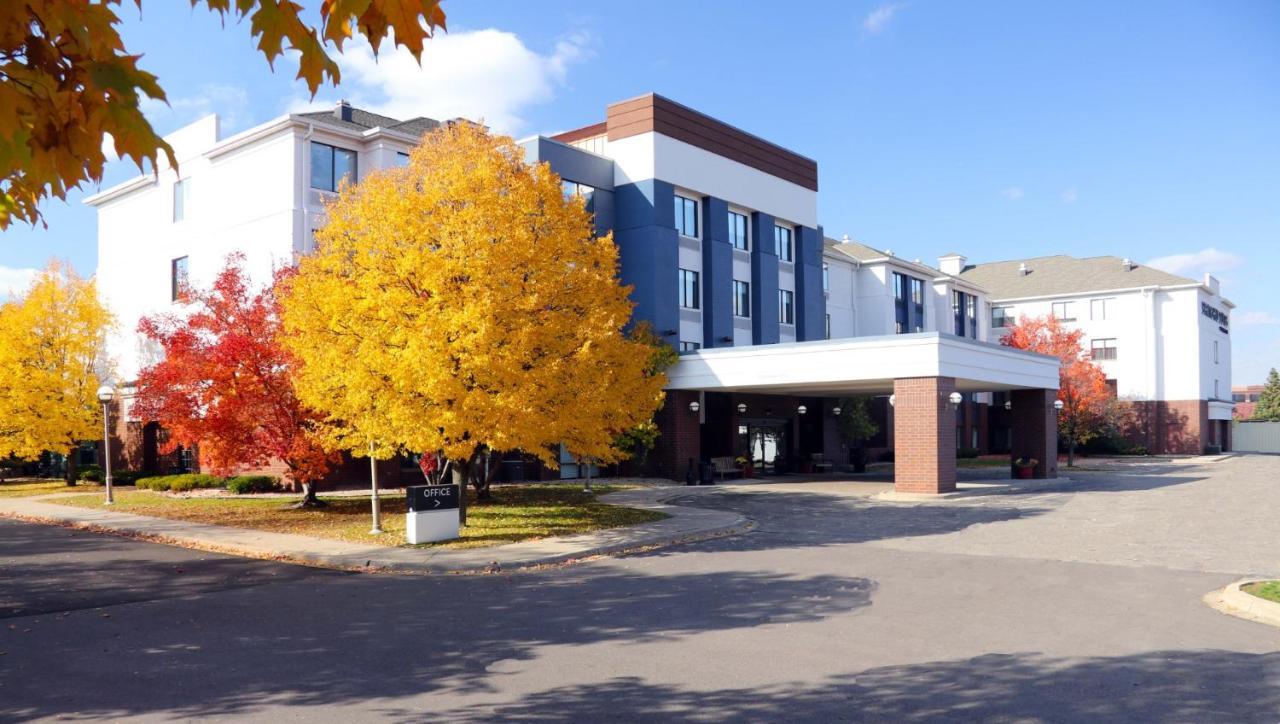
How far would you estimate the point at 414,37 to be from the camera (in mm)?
4188

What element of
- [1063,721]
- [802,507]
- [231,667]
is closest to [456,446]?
[231,667]

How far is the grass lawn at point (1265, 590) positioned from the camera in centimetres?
1082

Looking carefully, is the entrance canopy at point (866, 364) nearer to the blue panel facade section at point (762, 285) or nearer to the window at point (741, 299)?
the blue panel facade section at point (762, 285)

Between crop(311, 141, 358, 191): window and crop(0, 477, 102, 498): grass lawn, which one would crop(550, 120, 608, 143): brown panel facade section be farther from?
crop(0, 477, 102, 498): grass lawn

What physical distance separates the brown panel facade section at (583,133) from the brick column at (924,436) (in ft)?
61.3

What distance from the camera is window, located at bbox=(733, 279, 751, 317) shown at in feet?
140

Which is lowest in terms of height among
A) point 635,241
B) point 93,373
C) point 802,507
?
point 802,507

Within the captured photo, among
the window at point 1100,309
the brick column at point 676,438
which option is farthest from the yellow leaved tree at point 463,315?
the window at point 1100,309

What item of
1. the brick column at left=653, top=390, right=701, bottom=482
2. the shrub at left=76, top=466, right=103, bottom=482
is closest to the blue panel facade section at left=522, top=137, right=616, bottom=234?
the brick column at left=653, top=390, right=701, bottom=482

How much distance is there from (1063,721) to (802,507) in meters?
18.5

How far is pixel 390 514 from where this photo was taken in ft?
74.9

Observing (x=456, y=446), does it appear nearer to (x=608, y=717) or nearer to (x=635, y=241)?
(x=608, y=717)

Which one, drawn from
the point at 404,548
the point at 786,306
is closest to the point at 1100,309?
the point at 786,306

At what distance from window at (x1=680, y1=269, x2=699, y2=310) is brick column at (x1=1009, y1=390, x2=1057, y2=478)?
1351 centimetres
